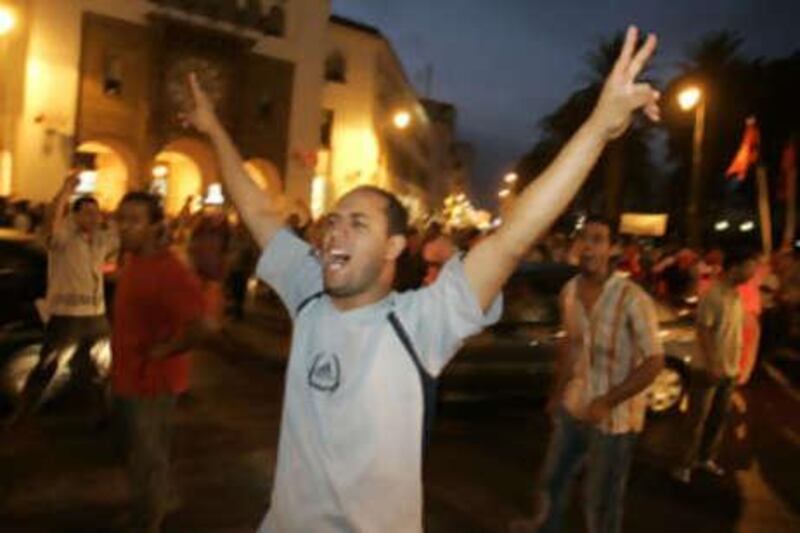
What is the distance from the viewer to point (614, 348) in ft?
17.0

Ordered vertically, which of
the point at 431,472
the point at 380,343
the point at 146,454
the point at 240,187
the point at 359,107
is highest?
the point at 359,107

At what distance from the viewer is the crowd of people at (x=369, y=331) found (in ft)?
8.76

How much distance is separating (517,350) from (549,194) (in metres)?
7.95

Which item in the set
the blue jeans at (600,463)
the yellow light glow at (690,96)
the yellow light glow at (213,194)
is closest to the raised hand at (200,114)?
the blue jeans at (600,463)

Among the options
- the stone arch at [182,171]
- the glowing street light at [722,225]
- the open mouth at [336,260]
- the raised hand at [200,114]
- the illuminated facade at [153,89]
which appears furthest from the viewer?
the glowing street light at [722,225]

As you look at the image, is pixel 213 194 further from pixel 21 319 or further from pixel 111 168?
pixel 21 319

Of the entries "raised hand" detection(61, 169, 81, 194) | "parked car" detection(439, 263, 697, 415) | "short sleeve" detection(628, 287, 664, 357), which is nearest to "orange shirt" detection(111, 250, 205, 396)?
"short sleeve" detection(628, 287, 664, 357)

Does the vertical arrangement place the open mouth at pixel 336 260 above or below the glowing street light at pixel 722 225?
below

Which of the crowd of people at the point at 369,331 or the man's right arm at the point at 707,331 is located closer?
the crowd of people at the point at 369,331

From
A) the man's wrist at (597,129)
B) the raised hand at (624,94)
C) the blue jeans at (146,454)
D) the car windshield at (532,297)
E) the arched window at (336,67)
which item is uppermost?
the arched window at (336,67)

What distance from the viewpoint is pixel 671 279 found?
60.2 ft

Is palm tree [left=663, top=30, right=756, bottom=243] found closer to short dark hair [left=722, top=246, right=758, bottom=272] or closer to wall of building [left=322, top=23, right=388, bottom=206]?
wall of building [left=322, top=23, right=388, bottom=206]

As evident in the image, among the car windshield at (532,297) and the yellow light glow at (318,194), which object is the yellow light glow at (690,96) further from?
the yellow light glow at (318,194)

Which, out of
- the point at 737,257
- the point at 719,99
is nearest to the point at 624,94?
the point at 737,257
